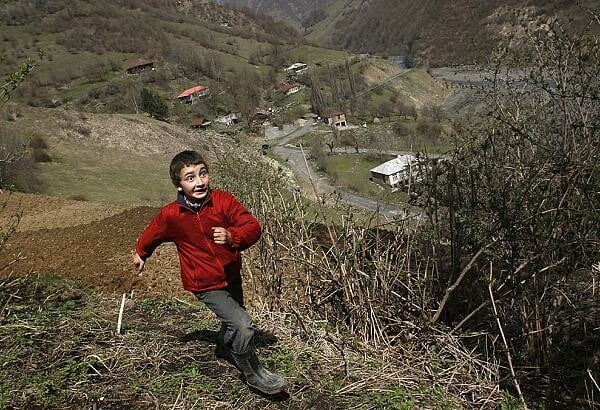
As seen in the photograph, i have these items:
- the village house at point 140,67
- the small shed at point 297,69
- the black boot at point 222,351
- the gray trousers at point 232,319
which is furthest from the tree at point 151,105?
the gray trousers at point 232,319

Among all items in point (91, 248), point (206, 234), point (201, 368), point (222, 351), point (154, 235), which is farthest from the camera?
point (91, 248)

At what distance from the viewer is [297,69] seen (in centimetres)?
9288

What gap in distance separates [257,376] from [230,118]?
61.6m

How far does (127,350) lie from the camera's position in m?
3.50

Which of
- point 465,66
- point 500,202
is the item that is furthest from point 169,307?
point 465,66

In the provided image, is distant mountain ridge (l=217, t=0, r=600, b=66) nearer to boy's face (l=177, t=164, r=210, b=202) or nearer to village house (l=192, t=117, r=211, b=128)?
village house (l=192, t=117, r=211, b=128)

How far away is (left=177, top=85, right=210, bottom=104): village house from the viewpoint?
67.2 meters

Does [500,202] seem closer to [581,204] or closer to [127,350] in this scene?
[581,204]

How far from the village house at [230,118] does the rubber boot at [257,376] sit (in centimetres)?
5646

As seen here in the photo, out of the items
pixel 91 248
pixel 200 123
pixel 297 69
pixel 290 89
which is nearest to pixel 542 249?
pixel 91 248

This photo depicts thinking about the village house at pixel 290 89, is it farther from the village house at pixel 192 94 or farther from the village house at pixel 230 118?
the village house at pixel 230 118

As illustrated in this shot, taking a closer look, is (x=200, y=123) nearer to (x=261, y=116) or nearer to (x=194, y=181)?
(x=261, y=116)

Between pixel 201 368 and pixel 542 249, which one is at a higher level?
pixel 542 249

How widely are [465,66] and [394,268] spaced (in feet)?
16.5
